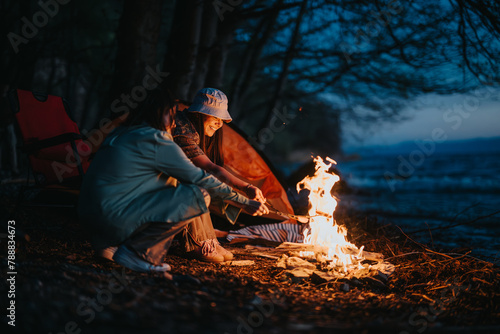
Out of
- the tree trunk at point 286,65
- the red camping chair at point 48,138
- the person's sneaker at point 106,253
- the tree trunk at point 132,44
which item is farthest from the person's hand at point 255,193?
the tree trunk at point 286,65

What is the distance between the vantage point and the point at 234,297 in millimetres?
2498

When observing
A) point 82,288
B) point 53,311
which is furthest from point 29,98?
point 53,311

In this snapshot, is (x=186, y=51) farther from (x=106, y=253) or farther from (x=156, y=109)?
(x=106, y=253)

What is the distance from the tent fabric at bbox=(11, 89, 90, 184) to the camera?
381 centimetres

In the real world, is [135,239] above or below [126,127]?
below

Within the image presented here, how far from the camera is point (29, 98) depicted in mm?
4172

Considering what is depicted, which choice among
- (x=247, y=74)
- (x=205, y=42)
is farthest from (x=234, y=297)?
(x=247, y=74)

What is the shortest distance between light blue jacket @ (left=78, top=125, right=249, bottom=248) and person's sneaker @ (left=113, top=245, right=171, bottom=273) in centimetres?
9

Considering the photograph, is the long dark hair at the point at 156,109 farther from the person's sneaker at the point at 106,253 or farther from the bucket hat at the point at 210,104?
the person's sneaker at the point at 106,253

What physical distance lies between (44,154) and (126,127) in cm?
155

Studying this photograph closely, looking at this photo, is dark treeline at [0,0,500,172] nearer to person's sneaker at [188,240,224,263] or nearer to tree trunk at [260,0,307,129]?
tree trunk at [260,0,307,129]

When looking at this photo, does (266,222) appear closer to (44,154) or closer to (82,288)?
(44,154)

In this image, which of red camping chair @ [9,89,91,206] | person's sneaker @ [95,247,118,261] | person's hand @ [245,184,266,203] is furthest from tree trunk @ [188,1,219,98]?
person's sneaker @ [95,247,118,261]

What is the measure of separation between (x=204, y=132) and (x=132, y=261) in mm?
1387
